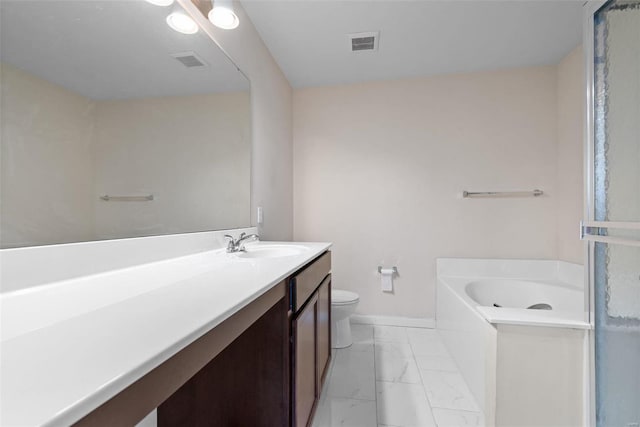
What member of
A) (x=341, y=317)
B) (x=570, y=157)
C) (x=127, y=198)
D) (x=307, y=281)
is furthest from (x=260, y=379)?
(x=570, y=157)

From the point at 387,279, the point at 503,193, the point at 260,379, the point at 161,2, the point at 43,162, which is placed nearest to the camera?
the point at 43,162

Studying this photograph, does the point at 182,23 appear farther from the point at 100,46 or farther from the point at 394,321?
the point at 394,321

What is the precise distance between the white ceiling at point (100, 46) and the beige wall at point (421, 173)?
1556 millimetres

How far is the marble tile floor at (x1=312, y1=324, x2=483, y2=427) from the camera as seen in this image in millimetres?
1412

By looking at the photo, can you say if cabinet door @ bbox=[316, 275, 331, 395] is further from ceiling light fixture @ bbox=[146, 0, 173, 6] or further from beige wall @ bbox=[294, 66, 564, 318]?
ceiling light fixture @ bbox=[146, 0, 173, 6]

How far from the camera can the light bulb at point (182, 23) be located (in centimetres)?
123

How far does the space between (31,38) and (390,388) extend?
2074mm

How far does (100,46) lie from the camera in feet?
2.98

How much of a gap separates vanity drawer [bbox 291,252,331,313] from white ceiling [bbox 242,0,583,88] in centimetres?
156

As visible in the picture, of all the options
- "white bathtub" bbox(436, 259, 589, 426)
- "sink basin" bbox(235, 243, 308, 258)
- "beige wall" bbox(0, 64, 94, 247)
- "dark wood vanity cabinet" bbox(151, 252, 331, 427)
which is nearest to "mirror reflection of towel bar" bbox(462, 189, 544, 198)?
"white bathtub" bbox(436, 259, 589, 426)

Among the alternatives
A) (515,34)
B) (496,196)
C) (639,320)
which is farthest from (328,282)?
(515,34)

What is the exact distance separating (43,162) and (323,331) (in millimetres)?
1400

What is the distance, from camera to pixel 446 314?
86.9 inches

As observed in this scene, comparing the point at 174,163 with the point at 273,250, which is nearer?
the point at 174,163
